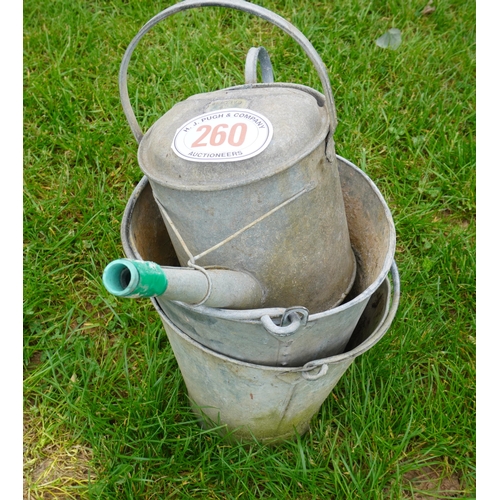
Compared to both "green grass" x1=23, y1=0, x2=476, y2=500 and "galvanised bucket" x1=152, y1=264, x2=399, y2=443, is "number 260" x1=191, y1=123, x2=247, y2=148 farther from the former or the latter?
"green grass" x1=23, y1=0, x2=476, y2=500

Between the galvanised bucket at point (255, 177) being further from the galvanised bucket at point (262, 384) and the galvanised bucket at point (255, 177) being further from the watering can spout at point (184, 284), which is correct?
the galvanised bucket at point (262, 384)

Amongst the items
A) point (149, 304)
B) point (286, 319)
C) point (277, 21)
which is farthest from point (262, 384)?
point (277, 21)

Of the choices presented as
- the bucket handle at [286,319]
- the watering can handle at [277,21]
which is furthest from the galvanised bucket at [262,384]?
the watering can handle at [277,21]

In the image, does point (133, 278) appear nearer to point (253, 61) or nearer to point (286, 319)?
point (286, 319)

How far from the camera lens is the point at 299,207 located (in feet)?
3.74

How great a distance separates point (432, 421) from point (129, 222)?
1079 millimetres

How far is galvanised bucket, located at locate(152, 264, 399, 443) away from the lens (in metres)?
1.26

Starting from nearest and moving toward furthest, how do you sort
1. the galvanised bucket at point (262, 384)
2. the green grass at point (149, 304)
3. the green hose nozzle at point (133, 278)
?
1. the green hose nozzle at point (133, 278)
2. the galvanised bucket at point (262, 384)
3. the green grass at point (149, 304)

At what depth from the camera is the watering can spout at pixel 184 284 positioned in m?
0.81

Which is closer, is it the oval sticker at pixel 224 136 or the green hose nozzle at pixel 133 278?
the green hose nozzle at pixel 133 278

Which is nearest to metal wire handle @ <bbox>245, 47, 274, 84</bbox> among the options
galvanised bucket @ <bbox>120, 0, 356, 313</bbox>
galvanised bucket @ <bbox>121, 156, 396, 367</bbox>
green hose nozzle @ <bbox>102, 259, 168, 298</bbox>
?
galvanised bucket @ <bbox>120, 0, 356, 313</bbox>

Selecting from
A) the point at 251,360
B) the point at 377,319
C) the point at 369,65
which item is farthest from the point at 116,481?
the point at 369,65

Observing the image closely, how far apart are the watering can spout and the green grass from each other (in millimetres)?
634

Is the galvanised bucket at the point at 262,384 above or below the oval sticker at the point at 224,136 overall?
below
